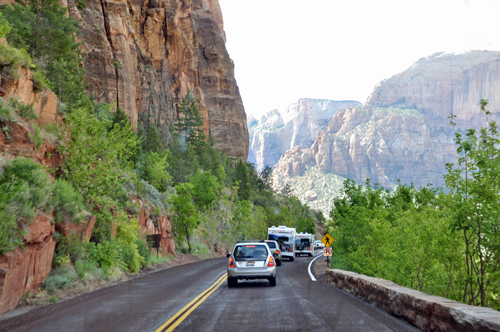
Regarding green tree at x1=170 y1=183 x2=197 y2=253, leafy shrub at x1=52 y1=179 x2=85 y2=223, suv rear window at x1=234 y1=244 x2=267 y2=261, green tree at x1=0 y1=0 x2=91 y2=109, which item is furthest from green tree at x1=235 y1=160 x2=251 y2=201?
leafy shrub at x1=52 y1=179 x2=85 y2=223

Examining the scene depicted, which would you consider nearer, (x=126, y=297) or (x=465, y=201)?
(x=465, y=201)

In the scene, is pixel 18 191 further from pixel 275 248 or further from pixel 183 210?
pixel 183 210

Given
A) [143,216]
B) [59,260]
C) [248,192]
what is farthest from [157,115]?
[59,260]

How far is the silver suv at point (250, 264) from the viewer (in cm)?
1528

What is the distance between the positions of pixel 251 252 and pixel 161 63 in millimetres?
64074

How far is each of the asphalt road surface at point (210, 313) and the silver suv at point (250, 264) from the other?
1.48m

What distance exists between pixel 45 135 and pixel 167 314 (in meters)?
11.3

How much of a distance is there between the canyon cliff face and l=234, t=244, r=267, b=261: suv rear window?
38.2 meters

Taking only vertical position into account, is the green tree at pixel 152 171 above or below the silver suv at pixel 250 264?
above

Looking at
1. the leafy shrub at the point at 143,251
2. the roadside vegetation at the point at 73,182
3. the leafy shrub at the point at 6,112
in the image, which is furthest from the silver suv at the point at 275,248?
the leafy shrub at the point at 6,112

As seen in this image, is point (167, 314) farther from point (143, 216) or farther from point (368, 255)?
point (143, 216)

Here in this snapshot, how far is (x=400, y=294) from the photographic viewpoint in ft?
29.2

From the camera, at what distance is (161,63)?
243ft

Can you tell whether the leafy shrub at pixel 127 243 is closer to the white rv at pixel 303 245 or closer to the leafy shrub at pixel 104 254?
the leafy shrub at pixel 104 254
